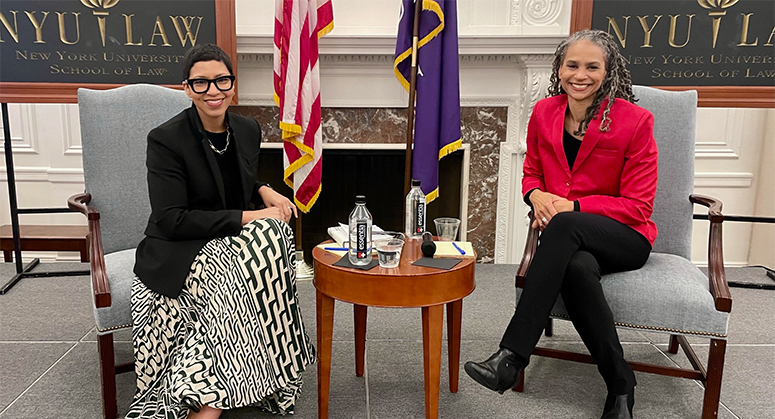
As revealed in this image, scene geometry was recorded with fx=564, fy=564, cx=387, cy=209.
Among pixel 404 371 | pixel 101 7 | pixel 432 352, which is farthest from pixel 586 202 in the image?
pixel 101 7

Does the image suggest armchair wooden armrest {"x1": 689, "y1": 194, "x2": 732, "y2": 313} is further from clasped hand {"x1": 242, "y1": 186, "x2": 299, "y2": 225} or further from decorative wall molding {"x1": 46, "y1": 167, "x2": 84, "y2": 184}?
A: decorative wall molding {"x1": 46, "y1": 167, "x2": 84, "y2": 184}

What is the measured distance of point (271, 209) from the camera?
1.94m

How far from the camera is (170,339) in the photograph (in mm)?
1784

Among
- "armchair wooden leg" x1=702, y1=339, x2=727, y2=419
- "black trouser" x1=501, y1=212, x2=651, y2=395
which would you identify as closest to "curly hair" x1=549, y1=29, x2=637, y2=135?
"black trouser" x1=501, y1=212, x2=651, y2=395

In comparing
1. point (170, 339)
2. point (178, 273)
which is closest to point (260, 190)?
point (178, 273)

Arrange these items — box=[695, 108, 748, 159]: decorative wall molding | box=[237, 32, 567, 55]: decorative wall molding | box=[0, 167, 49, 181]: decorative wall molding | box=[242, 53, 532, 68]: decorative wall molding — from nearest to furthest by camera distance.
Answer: box=[237, 32, 567, 55]: decorative wall molding, box=[242, 53, 532, 68]: decorative wall molding, box=[695, 108, 748, 159]: decorative wall molding, box=[0, 167, 49, 181]: decorative wall molding

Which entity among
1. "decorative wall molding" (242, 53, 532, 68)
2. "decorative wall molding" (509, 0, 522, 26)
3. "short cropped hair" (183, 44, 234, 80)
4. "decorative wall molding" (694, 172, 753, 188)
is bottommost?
"decorative wall molding" (694, 172, 753, 188)

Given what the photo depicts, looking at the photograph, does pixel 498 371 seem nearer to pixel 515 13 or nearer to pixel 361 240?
pixel 361 240

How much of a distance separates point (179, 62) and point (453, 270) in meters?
2.27

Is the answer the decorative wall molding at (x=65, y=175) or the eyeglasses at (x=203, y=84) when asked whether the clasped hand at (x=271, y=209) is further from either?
the decorative wall molding at (x=65, y=175)

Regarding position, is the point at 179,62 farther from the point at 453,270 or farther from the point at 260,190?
the point at 453,270

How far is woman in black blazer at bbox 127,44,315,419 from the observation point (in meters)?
1.68

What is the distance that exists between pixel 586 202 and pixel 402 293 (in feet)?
2.65

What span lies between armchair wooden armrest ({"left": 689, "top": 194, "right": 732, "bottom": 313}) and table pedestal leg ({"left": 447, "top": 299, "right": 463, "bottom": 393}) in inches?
32.2
